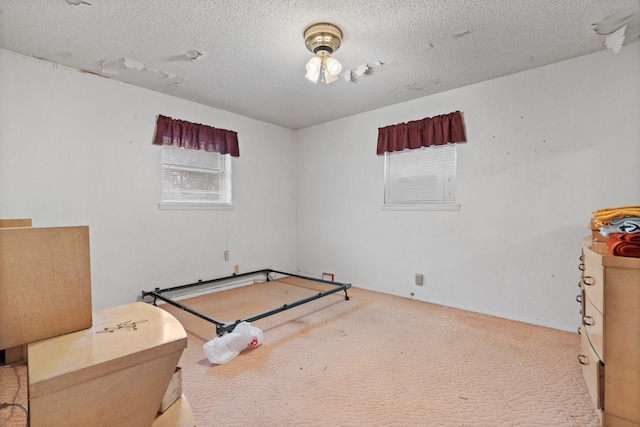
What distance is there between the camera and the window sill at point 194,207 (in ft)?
11.1

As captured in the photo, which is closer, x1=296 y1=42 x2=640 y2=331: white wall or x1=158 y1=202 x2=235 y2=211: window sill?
x1=296 y1=42 x2=640 y2=331: white wall

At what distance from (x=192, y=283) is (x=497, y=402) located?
318 centimetres

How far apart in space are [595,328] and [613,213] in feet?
2.02

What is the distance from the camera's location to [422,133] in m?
3.44

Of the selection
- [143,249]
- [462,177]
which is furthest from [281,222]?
[462,177]

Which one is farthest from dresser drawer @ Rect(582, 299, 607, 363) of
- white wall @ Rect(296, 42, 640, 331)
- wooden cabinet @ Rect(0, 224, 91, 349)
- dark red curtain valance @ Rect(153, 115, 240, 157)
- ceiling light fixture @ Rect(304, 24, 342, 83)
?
dark red curtain valance @ Rect(153, 115, 240, 157)

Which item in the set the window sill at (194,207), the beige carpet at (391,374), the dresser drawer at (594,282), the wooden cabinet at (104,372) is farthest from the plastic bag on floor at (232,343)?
the dresser drawer at (594,282)

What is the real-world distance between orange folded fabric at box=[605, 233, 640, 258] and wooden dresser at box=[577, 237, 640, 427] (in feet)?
0.10

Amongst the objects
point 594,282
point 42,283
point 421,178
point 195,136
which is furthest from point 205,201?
point 594,282

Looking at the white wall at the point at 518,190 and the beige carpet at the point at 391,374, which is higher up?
the white wall at the point at 518,190

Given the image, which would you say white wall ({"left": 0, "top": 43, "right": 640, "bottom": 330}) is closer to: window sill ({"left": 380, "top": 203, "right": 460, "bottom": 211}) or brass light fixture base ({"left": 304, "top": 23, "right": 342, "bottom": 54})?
window sill ({"left": 380, "top": 203, "right": 460, "bottom": 211})

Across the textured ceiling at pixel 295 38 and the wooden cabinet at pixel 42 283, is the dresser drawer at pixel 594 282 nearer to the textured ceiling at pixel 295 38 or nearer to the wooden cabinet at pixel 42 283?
the textured ceiling at pixel 295 38

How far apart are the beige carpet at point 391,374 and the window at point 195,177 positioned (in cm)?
141

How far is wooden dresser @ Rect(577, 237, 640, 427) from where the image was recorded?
4.41 feet
